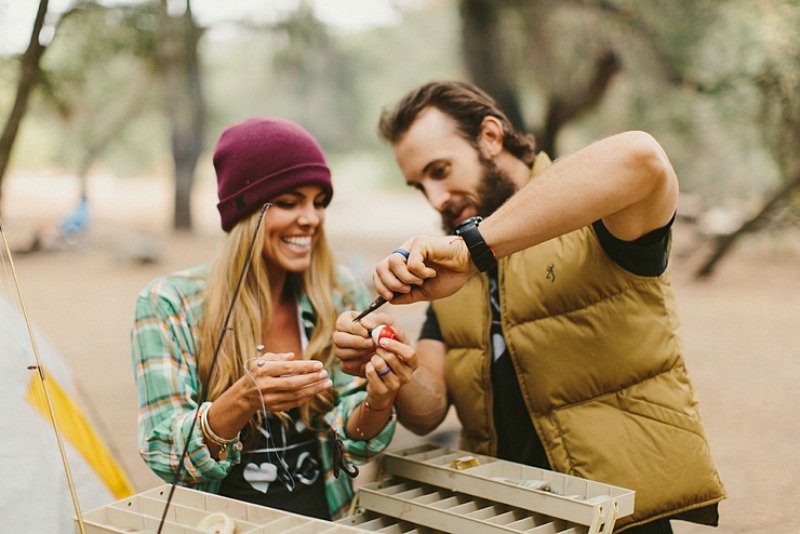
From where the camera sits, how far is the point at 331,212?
100ft

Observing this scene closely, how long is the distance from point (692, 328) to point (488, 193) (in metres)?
7.76

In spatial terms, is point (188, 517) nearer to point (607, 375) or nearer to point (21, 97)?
point (607, 375)

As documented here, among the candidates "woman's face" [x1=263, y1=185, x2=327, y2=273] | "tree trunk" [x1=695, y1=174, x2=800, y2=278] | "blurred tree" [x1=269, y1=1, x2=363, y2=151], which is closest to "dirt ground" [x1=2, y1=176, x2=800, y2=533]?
"tree trunk" [x1=695, y1=174, x2=800, y2=278]

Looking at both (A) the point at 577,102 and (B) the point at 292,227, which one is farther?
(A) the point at 577,102

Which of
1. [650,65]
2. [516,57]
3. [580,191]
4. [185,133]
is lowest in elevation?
[580,191]

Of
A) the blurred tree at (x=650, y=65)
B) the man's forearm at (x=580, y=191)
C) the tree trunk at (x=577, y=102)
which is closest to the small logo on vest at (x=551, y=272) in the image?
the man's forearm at (x=580, y=191)

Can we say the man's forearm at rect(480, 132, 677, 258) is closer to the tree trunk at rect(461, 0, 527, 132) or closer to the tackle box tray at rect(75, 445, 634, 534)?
the tackle box tray at rect(75, 445, 634, 534)

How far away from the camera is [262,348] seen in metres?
2.29

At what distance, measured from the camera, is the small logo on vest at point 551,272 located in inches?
96.9

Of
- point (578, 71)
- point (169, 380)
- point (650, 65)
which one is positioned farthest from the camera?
point (578, 71)

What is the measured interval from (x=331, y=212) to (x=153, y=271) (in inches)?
617

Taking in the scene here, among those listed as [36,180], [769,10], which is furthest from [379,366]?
[36,180]

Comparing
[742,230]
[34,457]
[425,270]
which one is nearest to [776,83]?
[742,230]

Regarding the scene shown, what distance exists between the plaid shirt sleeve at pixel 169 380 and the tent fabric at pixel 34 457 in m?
0.30
